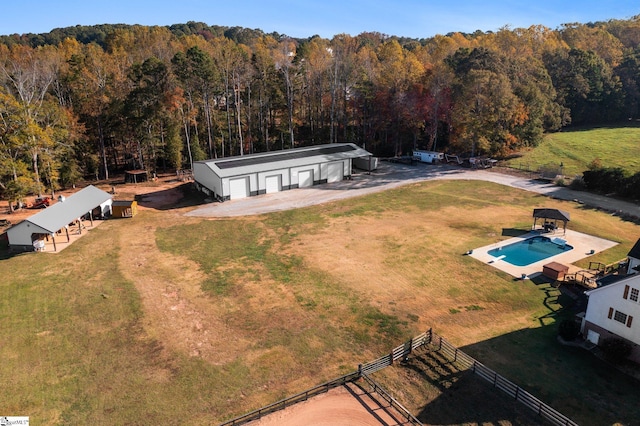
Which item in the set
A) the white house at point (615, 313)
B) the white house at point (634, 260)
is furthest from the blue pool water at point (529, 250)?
the white house at point (615, 313)

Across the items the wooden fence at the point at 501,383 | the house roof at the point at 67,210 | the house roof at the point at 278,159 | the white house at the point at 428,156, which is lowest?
the wooden fence at the point at 501,383

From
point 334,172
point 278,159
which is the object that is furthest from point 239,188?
point 334,172

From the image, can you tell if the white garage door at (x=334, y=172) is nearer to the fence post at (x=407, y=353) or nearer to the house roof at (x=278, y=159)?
the house roof at (x=278, y=159)

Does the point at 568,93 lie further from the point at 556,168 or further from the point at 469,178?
the point at 469,178

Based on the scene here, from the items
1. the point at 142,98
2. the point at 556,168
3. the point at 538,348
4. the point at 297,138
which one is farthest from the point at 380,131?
the point at 538,348

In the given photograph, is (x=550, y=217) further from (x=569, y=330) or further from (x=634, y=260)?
(x=569, y=330)

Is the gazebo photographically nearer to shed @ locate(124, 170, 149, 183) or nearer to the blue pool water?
the blue pool water
